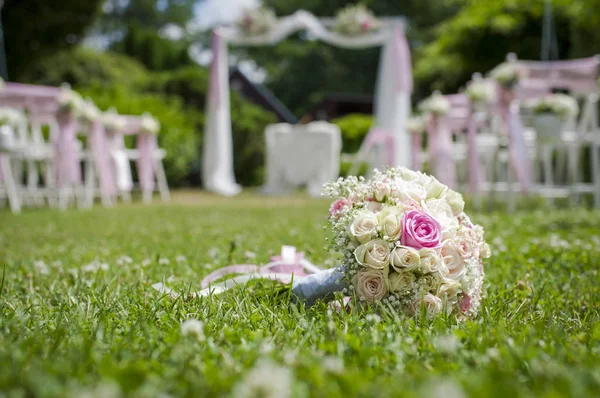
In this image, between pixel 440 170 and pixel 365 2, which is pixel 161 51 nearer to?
pixel 365 2

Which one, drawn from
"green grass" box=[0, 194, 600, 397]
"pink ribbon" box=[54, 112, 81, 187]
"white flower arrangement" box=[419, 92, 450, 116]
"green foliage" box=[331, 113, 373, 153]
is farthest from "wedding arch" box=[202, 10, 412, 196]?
"green grass" box=[0, 194, 600, 397]

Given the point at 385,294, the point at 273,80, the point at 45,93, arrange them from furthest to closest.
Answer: the point at 273,80 < the point at 45,93 < the point at 385,294

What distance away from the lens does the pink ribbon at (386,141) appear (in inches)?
451

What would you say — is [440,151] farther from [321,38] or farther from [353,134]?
[353,134]

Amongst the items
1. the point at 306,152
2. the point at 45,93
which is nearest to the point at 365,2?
the point at 306,152

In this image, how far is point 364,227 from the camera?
167 cm

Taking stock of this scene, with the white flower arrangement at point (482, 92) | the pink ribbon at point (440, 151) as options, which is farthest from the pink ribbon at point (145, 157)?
the white flower arrangement at point (482, 92)

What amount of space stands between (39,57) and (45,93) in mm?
11883

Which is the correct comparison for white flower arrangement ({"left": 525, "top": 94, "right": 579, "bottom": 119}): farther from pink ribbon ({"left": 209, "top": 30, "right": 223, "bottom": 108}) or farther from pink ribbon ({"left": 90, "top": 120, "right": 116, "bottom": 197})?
pink ribbon ({"left": 209, "top": 30, "right": 223, "bottom": 108})

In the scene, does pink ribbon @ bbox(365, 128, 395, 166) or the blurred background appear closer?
pink ribbon @ bbox(365, 128, 395, 166)

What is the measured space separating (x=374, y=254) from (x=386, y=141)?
1009 cm

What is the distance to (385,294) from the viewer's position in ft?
5.59

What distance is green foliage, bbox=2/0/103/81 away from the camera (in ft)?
57.1

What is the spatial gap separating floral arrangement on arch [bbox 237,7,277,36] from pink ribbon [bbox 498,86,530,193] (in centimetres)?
811
